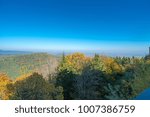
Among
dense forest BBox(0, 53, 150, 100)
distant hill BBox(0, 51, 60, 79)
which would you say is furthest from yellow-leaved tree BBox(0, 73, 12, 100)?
distant hill BBox(0, 51, 60, 79)

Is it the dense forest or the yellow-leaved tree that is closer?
the dense forest

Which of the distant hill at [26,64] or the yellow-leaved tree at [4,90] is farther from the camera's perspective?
the distant hill at [26,64]

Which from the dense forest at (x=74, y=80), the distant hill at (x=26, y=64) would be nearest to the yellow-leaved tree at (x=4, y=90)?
the dense forest at (x=74, y=80)

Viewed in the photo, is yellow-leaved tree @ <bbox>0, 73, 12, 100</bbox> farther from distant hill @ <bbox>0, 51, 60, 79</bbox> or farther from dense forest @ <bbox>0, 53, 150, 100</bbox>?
distant hill @ <bbox>0, 51, 60, 79</bbox>

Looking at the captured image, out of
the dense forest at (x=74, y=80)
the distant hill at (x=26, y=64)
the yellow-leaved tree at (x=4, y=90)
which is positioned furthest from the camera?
the distant hill at (x=26, y=64)

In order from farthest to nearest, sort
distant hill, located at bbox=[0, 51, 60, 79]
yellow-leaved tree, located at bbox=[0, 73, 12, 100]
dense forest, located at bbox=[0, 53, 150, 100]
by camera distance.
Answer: distant hill, located at bbox=[0, 51, 60, 79]
yellow-leaved tree, located at bbox=[0, 73, 12, 100]
dense forest, located at bbox=[0, 53, 150, 100]

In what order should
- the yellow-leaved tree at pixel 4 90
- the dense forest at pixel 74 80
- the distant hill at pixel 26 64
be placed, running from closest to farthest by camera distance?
the dense forest at pixel 74 80 < the yellow-leaved tree at pixel 4 90 < the distant hill at pixel 26 64

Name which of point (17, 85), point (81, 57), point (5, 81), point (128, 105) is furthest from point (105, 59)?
point (128, 105)

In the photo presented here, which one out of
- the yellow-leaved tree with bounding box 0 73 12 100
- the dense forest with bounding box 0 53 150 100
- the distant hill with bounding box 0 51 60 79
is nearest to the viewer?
the dense forest with bounding box 0 53 150 100

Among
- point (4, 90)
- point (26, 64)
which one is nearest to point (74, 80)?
point (4, 90)

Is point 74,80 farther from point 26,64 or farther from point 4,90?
point 26,64

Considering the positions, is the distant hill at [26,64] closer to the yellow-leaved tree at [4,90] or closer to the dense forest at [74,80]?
the dense forest at [74,80]
